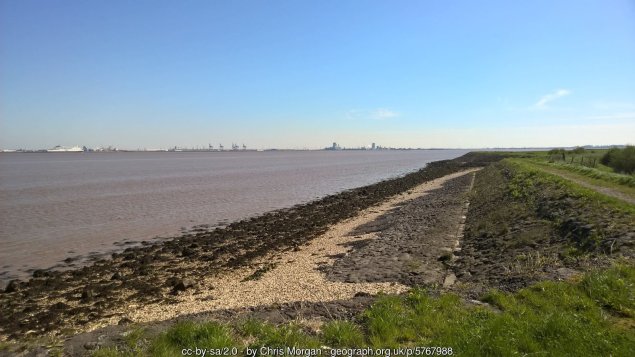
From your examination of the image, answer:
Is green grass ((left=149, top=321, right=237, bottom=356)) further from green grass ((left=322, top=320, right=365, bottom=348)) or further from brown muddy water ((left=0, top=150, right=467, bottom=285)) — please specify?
brown muddy water ((left=0, top=150, right=467, bottom=285))

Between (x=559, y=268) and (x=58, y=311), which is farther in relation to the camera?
(x=58, y=311)

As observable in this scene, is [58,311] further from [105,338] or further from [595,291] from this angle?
[595,291]

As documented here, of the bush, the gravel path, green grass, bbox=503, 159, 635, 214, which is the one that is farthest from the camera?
the bush

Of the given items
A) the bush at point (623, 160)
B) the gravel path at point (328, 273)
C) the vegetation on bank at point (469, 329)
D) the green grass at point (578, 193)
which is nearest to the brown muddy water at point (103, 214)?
the gravel path at point (328, 273)

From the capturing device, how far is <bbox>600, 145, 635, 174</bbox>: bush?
38.3 meters

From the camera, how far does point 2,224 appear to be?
79.9 ft

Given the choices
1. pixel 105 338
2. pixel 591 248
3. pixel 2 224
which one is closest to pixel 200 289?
pixel 105 338

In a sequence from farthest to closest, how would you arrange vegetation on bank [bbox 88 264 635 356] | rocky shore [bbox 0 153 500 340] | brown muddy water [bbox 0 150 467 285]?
1. brown muddy water [bbox 0 150 467 285]
2. rocky shore [bbox 0 153 500 340]
3. vegetation on bank [bbox 88 264 635 356]

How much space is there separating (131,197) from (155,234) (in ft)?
60.2

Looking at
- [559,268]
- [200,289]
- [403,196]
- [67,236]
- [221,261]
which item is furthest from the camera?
[403,196]

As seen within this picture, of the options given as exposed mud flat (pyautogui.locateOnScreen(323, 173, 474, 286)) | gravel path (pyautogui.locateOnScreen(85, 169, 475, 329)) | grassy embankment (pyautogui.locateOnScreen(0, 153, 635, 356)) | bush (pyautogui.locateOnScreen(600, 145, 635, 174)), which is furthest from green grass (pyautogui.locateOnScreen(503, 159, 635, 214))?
bush (pyautogui.locateOnScreen(600, 145, 635, 174))

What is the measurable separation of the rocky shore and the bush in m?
25.8

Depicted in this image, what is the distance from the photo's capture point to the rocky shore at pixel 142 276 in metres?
10.5

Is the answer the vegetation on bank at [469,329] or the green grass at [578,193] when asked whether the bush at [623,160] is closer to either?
the green grass at [578,193]
